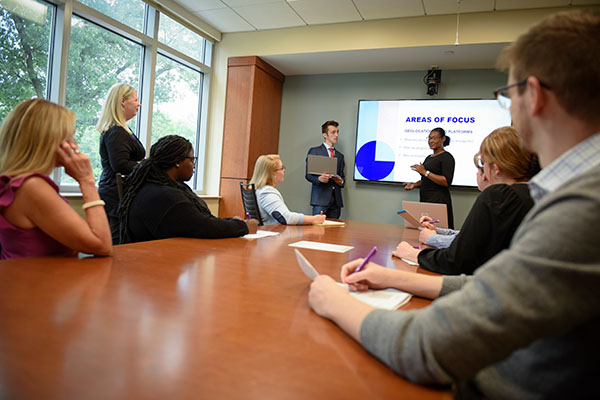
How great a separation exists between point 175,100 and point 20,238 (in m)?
4.09

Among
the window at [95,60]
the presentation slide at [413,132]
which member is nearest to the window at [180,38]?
the window at [95,60]

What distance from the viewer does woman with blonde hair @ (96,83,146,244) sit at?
282 cm

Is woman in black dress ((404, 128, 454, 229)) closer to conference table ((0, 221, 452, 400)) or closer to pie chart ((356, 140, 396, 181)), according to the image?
pie chart ((356, 140, 396, 181))

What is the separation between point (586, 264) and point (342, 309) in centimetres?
42

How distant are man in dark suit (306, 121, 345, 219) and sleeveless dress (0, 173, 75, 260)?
12.5ft

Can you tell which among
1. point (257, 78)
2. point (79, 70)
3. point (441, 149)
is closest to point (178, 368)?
point (79, 70)

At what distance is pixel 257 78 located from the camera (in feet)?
17.3

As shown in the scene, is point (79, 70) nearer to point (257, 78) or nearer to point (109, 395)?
point (257, 78)

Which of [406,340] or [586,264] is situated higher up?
[586,264]

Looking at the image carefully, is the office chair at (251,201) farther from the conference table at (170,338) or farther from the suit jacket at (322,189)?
the suit jacket at (322,189)

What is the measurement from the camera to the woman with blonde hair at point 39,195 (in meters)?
1.16

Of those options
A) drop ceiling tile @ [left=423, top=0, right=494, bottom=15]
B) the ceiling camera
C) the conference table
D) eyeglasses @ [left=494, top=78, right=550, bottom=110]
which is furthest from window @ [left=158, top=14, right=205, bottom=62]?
eyeglasses @ [left=494, top=78, right=550, bottom=110]

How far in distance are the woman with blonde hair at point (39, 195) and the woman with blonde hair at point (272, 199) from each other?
5.28ft

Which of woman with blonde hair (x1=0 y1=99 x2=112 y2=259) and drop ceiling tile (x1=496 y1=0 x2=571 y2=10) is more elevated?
drop ceiling tile (x1=496 y1=0 x2=571 y2=10)
